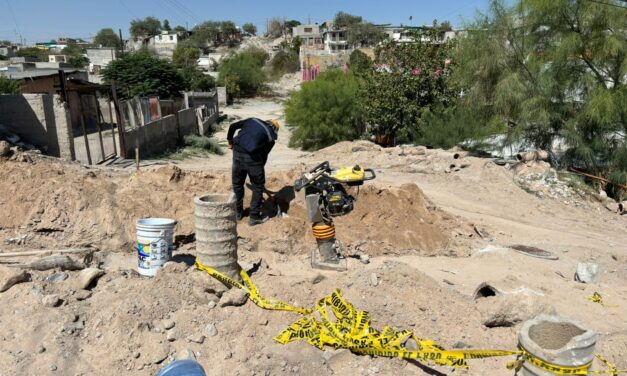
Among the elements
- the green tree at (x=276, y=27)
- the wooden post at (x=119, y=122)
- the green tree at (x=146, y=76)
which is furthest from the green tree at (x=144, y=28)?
the wooden post at (x=119, y=122)

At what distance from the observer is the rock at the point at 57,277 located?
4.41 metres

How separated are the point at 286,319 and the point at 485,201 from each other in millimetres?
7292

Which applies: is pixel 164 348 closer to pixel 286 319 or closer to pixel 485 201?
pixel 286 319

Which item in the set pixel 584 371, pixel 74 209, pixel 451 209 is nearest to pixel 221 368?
pixel 584 371

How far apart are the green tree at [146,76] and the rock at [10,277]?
26011 millimetres

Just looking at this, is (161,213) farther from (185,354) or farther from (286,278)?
(185,354)

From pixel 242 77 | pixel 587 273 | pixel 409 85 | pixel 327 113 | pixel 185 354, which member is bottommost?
pixel 587 273

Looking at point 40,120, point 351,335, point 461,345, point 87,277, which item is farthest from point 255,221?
point 40,120

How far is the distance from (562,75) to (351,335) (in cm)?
1159

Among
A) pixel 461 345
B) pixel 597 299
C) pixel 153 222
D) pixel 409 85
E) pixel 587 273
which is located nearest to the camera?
pixel 461 345

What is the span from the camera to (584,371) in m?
2.87

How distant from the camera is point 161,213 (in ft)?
22.1

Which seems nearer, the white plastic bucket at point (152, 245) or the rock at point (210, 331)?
the rock at point (210, 331)

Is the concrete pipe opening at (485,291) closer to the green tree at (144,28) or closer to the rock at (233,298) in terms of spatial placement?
the rock at (233,298)
